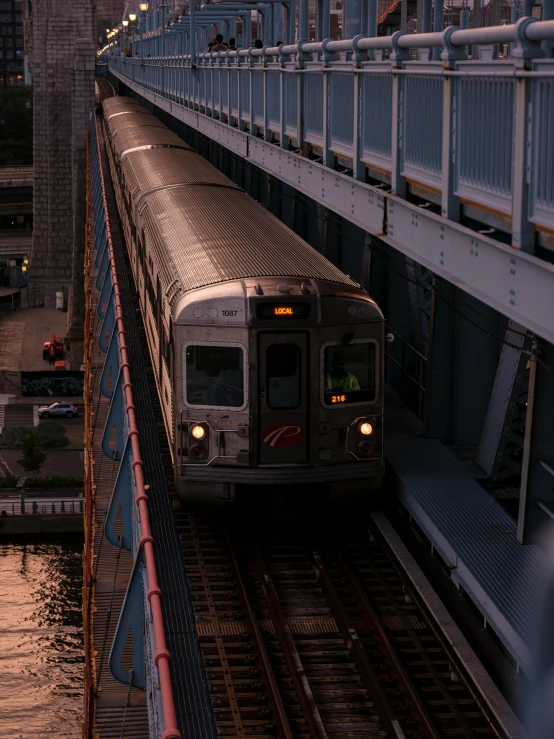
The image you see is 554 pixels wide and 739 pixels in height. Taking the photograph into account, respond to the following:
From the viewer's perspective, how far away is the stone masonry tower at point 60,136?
214ft

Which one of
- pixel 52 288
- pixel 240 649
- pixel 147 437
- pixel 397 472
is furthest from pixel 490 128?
pixel 52 288

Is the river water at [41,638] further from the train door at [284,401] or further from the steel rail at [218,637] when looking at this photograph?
the train door at [284,401]

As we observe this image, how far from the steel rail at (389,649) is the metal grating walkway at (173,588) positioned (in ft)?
4.96

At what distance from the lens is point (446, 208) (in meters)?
8.50

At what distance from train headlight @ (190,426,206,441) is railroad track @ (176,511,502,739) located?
1019 millimetres

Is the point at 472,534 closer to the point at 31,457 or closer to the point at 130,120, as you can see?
the point at 130,120

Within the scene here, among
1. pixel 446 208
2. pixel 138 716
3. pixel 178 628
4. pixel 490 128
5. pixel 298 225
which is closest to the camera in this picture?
pixel 490 128

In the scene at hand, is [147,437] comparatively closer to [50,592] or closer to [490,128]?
[490,128]

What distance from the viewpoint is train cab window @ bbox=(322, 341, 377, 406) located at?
12.8 metres

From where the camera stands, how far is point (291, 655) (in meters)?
10.5

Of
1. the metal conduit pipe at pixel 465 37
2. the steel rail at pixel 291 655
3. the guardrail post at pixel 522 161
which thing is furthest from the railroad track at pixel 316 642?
the metal conduit pipe at pixel 465 37

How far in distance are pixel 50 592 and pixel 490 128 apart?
33589 millimetres

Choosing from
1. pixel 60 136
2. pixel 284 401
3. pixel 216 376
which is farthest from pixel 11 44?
pixel 284 401

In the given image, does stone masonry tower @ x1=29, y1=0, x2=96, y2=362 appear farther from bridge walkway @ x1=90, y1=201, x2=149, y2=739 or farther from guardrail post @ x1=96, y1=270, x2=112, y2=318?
bridge walkway @ x1=90, y1=201, x2=149, y2=739
